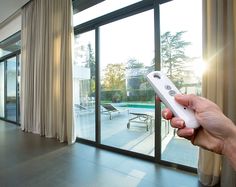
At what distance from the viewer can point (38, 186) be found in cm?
215

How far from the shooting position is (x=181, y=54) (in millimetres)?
2688

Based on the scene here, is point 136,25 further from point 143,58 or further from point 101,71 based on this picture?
point 101,71

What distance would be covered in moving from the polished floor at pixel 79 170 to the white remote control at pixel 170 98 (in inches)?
67.7

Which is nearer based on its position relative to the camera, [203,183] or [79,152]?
[203,183]

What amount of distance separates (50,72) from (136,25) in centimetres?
223

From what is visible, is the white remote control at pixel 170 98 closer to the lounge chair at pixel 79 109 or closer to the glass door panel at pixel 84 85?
the glass door panel at pixel 84 85

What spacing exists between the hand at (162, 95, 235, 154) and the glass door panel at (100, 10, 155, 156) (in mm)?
2180

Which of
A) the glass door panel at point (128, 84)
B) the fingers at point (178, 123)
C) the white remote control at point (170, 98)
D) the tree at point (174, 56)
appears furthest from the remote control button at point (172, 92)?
the glass door panel at point (128, 84)

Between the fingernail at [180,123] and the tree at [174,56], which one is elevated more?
the tree at [174,56]

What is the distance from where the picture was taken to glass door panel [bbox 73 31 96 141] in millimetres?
3888

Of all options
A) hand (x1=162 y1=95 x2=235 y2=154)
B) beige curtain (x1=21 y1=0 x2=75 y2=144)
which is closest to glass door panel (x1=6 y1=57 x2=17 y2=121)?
beige curtain (x1=21 y1=0 x2=75 y2=144)

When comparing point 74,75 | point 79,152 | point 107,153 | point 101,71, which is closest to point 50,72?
point 74,75

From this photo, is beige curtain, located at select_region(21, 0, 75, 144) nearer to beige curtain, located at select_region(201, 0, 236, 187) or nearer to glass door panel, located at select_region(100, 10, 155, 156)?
glass door panel, located at select_region(100, 10, 155, 156)

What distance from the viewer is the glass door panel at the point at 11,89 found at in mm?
6678
